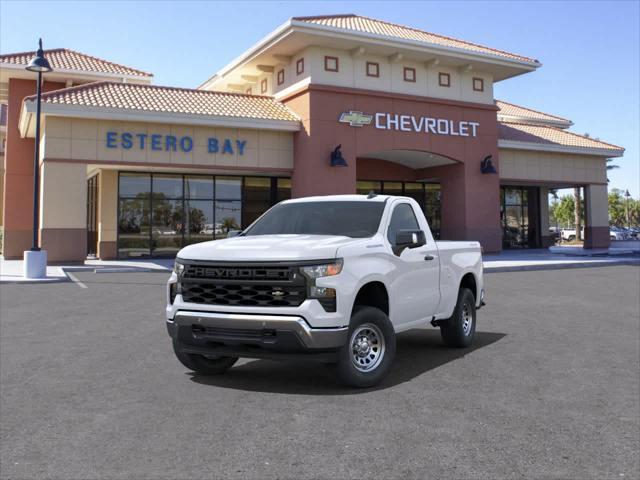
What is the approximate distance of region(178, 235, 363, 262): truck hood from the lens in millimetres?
5617

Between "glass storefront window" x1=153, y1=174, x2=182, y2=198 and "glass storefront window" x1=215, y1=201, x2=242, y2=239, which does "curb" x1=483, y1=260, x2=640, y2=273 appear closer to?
"glass storefront window" x1=215, y1=201, x2=242, y2=239

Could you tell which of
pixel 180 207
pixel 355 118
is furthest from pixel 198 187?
pixel 355 118

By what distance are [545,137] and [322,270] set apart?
1262 inches

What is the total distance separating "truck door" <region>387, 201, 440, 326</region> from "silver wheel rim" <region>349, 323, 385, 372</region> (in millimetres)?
408

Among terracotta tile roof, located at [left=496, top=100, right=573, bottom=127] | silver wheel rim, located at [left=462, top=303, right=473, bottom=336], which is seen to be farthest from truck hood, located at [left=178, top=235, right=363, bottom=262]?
terracotta tile roof, located at [left=496, top=100, right=573, bottom=127]

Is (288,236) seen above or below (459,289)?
above

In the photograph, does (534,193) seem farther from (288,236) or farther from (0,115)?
(0,115)

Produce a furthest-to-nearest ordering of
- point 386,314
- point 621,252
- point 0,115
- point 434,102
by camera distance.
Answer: point 0,115, point 621,252, point 434,102, point 386,314

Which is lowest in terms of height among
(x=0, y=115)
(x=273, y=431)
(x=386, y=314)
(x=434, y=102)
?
(x=273, y=431)

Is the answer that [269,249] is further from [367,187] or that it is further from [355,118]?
[367,187]

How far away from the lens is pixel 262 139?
25938mm

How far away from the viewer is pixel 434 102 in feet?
92.7

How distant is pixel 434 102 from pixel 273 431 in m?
25.6

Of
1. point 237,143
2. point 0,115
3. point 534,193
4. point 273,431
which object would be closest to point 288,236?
point 273,431
